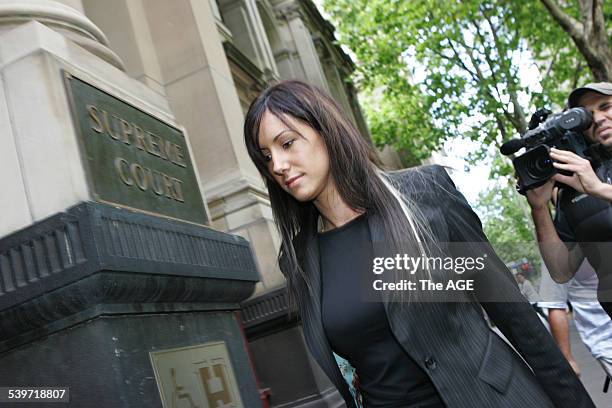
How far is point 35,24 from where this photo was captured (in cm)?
252

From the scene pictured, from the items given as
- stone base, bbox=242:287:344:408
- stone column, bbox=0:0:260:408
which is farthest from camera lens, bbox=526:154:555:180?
stone base, bbox=242:287:344:408

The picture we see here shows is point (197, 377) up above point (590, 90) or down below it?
below

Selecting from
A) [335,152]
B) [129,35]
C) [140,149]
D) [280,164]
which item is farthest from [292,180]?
[129,35]

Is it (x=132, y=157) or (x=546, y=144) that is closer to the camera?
(x=132, y=157)

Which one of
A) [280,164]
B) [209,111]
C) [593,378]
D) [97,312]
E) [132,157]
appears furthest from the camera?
[593,378]

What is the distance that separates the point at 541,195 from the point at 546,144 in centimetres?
25

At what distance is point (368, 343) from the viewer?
6.82 ft

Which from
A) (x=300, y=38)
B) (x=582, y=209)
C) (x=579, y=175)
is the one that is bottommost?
(x=582, y=209)

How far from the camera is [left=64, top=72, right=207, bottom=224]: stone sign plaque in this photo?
8.11 feet

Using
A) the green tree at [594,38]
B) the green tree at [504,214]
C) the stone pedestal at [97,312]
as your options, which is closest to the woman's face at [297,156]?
the stone pedestal at [97,312]

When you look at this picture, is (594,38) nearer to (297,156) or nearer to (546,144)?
(546,144)

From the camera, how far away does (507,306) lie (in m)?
2.04

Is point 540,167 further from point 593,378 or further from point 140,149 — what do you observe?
point 593,378

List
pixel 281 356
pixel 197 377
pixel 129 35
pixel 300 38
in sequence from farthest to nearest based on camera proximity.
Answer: pixel 300 38, pixel 129 35, pixel 281 356, pixel 197 377
